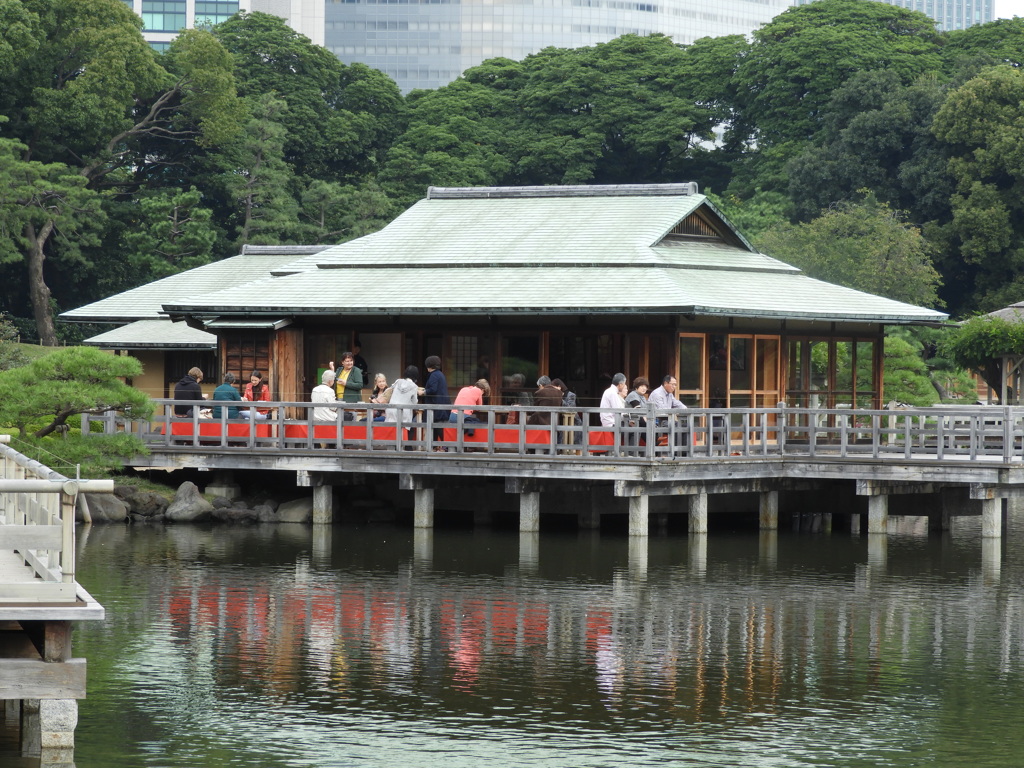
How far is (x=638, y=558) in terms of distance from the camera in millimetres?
24750

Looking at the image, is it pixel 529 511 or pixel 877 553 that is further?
pixel 529 511

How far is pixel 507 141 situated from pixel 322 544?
163 feet

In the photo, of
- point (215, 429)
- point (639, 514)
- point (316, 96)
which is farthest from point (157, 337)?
point (316, 96)

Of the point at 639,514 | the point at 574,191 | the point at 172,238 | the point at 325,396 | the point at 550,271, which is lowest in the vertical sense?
the point at 639,514

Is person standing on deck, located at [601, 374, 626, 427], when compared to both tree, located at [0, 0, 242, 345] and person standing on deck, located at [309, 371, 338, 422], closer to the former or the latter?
person standing on deck, located at [309, 371, 338, 422]

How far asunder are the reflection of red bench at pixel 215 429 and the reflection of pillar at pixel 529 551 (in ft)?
16.3

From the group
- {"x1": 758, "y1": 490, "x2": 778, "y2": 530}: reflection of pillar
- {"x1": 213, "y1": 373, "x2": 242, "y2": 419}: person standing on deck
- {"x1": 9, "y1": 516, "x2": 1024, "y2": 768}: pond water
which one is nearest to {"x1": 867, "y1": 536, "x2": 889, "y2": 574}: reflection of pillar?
{"x1": 9, "y1": 516, "x2": 1024, "y2": 768}: pond water

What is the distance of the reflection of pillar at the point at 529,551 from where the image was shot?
23.6m

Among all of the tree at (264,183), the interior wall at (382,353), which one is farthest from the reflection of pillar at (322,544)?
the tree at (264,183)

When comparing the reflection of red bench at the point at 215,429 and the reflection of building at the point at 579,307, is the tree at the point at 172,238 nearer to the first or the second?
the reflection of building at the point at 579,307

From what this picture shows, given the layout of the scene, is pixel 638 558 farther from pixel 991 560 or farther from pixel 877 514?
pixel 991 560

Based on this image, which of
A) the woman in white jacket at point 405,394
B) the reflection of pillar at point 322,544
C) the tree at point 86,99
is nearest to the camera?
the reflection of pillar at point 322,544

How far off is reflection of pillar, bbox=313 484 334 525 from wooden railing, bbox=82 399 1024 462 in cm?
72

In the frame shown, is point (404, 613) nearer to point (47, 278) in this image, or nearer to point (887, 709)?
point (887, 709)
